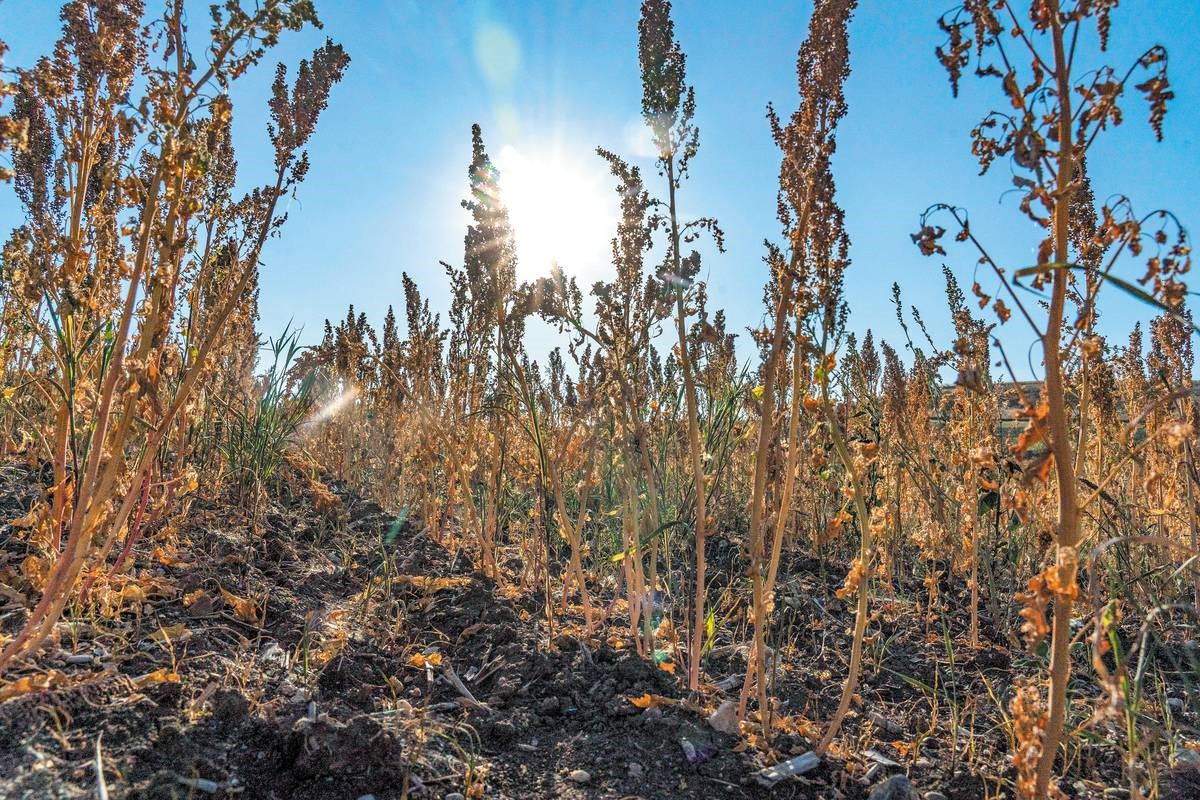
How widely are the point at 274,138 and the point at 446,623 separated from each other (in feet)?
6.82

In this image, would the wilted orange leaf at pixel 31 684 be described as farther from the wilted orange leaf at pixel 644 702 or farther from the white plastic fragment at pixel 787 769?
the white plastic fragment at pixel 787 769

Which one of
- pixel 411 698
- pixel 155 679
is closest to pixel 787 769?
pixel 411 698

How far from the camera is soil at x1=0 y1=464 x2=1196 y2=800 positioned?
1.82 metres

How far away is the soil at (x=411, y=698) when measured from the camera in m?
1.82

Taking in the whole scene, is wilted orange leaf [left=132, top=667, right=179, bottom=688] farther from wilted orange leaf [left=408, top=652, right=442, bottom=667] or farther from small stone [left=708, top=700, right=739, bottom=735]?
small stone [left=708, top=700, right=739, bottom=735]

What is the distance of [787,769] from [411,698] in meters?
1.22

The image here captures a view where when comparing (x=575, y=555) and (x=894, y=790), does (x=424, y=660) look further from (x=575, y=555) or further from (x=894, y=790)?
(x=894, y=790)

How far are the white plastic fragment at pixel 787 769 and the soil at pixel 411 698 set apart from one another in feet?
0.09

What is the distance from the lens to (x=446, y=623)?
3.13m

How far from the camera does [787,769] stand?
6.63 feet

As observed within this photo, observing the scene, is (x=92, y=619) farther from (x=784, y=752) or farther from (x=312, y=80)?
(x=784, y=752)

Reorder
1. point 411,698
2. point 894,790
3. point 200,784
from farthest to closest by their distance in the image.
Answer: point 411,698
point 894,790
point 200,784

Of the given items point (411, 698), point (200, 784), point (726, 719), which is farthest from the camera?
point (411, 698)

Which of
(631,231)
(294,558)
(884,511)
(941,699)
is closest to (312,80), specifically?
(631,231)
